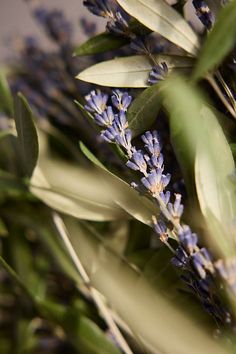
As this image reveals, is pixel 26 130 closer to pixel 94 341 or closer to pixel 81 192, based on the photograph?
pixel 81 192


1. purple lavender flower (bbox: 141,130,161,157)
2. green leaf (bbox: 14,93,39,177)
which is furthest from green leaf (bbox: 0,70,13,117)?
purple lavender flower (bbox: 141,130,161,157)

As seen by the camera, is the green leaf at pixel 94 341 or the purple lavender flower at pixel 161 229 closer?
the purple lavender flower at pixel 161 229

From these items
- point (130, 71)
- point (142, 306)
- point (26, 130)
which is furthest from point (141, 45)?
point (142, 306)

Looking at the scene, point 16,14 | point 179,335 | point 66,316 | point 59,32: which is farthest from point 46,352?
point 16,14

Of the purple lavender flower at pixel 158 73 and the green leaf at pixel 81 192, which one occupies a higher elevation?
the purple lavender flower at pixel 158 73

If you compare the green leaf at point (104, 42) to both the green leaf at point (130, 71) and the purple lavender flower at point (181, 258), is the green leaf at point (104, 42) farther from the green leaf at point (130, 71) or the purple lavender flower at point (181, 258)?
Answer: the purple lavender flower at point (181, 258)

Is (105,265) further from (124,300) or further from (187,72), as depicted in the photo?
(187,72)

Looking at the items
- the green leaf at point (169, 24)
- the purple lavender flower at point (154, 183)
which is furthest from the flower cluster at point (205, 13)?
the purple lavender flower at point (154, 183)
